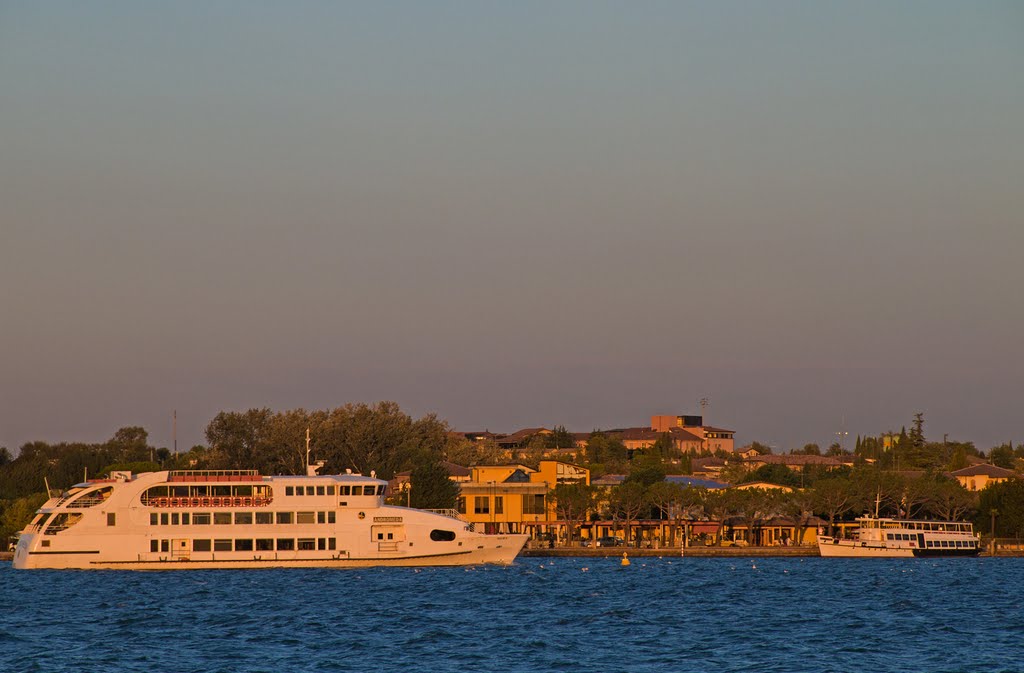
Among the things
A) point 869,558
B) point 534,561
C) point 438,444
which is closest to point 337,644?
point 534,561

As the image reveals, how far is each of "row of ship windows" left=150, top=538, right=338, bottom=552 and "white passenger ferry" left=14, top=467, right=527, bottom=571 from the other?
0.06m

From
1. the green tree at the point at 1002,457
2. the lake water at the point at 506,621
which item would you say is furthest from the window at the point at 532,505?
the green tree at the point at 1002,457

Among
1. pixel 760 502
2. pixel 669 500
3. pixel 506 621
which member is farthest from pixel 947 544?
pixel 506 621

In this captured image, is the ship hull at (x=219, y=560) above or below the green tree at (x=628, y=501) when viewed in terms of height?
below

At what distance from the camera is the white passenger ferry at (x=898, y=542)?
118 m

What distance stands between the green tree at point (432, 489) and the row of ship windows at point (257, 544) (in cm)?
3129

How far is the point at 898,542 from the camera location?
120m

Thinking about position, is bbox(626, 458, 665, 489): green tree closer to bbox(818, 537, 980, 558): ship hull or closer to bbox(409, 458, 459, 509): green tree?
bbox(409, 458, 459, 509): green tree

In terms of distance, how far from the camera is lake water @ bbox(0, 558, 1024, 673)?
50000 mm

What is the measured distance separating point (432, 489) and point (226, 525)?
116ft

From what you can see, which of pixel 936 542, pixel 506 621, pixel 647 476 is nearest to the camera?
pixel 506 621

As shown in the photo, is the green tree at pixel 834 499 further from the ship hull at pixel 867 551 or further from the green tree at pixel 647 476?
the green tree at pixel 647 476

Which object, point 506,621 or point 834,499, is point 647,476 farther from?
point 506,621

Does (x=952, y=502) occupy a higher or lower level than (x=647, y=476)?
lower
